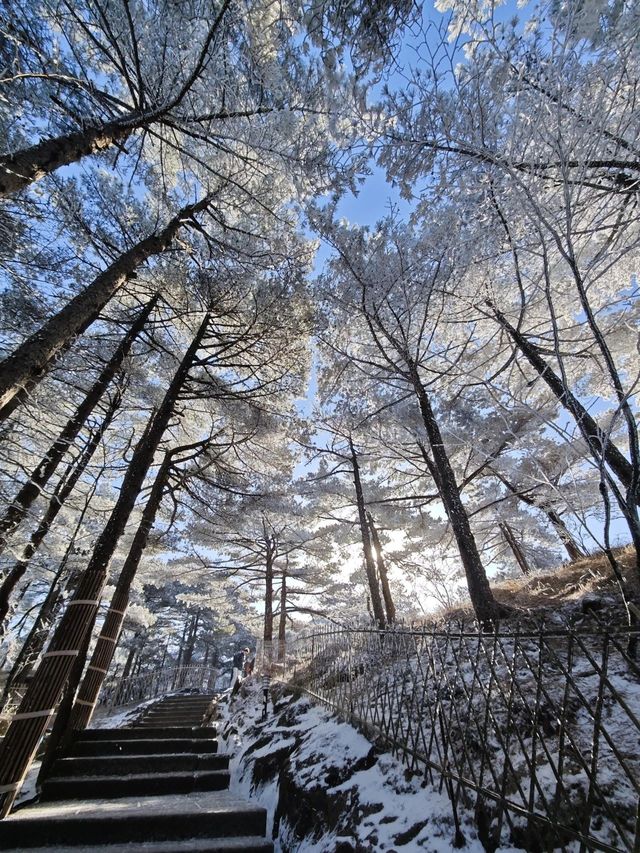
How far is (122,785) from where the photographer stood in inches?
145

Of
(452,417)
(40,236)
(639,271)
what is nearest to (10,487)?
(40,236)

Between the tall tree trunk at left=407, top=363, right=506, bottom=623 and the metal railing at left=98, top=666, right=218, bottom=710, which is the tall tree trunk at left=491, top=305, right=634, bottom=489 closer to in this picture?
the tall tree trunk at left=407, top=363, right=506, bottom=623

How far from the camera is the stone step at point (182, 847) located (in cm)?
267

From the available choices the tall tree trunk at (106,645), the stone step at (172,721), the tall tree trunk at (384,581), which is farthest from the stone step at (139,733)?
the tall tree trunk at (384,581)

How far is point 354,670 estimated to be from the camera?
5160 mm

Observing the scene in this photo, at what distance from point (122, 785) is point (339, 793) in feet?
8.23

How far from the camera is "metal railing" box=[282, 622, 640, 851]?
1820 mm

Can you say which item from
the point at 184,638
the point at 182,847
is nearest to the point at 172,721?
the point at 182,847

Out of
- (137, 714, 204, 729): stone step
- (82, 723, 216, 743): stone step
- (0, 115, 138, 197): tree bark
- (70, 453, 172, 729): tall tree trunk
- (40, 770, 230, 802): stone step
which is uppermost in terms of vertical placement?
(0, 115, 138, 197): tree bark

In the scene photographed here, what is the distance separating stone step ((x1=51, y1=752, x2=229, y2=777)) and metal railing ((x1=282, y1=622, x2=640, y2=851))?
1.74m

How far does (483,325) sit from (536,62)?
495 centimetres

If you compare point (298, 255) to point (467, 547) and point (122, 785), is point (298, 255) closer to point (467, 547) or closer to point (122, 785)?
point (467, 547)

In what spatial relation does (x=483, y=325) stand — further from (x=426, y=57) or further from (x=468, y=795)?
(x=468, y=795)

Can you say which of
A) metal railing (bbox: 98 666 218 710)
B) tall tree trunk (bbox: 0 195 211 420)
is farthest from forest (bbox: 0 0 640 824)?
metal railing (bbox: 98 666 218 710)
